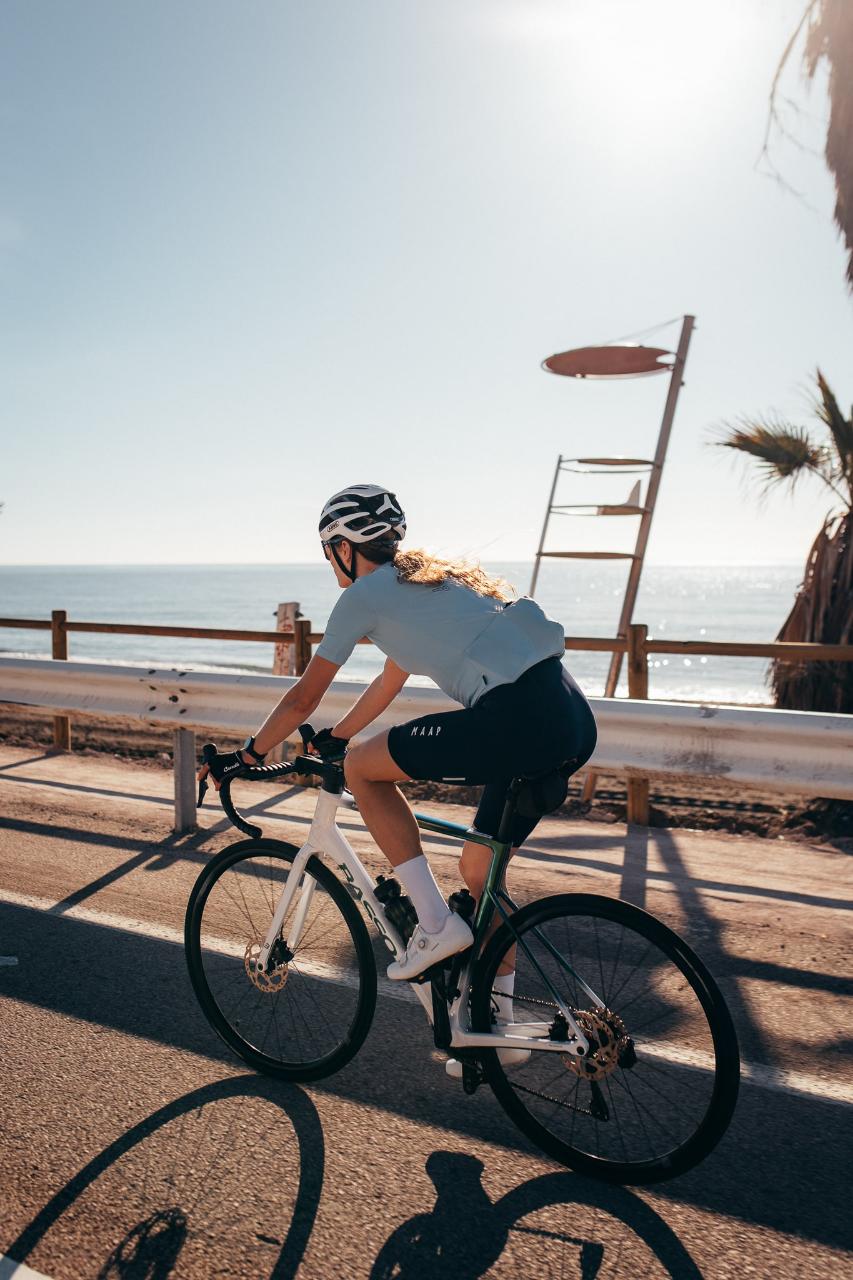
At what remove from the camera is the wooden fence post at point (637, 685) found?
24.6 feet

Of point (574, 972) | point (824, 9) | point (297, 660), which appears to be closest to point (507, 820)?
point (574, 972)

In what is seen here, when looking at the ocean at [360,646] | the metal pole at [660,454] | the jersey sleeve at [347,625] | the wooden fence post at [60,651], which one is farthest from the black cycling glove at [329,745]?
the wooden fence post at [60,651]

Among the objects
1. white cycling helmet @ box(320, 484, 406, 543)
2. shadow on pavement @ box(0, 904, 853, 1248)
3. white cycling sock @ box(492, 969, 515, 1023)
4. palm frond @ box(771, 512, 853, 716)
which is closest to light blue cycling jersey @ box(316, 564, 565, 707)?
white cycling helmet @ box(320, 484, 406, 543)

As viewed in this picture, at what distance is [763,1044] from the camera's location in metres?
3.83

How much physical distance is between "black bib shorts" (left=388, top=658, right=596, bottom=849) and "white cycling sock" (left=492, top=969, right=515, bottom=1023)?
456 millimetres

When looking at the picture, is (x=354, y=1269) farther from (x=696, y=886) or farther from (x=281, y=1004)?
(x=696, y=886)

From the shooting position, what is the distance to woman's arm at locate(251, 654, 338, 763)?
338 cm

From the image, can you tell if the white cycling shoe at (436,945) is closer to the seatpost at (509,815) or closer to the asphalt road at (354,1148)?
the seatpost at (509,815)

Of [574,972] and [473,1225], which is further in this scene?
[574,972]

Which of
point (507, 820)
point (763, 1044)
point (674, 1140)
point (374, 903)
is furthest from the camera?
point (763, 1044)

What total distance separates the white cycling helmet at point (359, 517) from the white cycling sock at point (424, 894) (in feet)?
3.56

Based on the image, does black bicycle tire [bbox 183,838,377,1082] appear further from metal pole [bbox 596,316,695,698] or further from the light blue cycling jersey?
metal pole [bbox 596,316,695,698]

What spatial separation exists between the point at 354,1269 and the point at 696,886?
144 inches

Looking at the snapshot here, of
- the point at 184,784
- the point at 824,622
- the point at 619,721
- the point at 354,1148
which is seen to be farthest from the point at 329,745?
the point at 824,622
